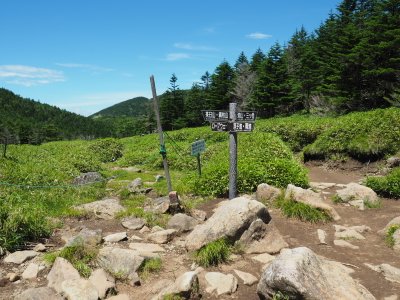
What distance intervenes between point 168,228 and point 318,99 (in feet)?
112

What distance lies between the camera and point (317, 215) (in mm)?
8750

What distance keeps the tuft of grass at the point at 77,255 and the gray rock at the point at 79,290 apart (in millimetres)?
467

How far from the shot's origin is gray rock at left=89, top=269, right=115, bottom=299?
532 cm

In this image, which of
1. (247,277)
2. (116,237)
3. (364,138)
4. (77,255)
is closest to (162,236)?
(116,237)

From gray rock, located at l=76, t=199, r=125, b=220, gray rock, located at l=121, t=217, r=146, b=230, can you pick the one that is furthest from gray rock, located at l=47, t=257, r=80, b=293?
gray rock, located at l=76, t=199, r=125, b=220

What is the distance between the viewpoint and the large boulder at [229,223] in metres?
6.85

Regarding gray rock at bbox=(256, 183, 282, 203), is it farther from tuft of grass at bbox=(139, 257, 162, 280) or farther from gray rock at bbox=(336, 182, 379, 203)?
tuft of grass at bbox=(139, 257, 162, 280)

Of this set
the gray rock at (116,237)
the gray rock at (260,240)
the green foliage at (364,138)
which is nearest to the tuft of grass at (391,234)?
the gray rock at (260,240)

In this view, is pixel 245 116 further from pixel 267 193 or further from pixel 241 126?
pixel 267 193

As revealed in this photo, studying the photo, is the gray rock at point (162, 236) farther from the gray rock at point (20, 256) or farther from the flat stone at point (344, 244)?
the flat stone at point (344, 244)

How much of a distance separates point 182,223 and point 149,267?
2.27 m

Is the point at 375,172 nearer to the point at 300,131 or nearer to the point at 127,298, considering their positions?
the point at 300,131

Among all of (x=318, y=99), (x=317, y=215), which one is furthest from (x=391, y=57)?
(x=317, y=215)

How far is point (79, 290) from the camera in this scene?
A: 523 cm
